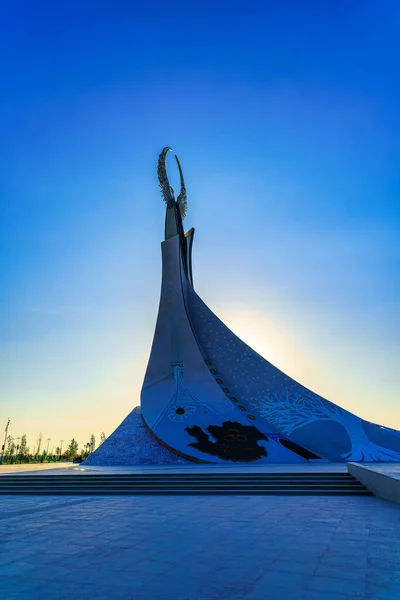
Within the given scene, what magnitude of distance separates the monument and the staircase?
4373 mm

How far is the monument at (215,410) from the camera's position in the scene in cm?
1172

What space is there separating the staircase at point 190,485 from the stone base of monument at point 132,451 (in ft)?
13.8

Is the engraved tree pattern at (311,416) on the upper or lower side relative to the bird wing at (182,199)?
lower

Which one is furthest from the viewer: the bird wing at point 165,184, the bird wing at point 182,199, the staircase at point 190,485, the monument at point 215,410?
the bird wing at point 182,199

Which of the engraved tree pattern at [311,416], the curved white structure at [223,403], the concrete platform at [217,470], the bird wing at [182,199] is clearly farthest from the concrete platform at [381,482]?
the bird wing at [182,199]

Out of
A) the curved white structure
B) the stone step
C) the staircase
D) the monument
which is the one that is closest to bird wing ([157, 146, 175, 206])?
the curved white structure

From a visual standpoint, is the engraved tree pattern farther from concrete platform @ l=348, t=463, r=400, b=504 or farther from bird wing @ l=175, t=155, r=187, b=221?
bird wing @ l=175, t=155, r=187, b=221

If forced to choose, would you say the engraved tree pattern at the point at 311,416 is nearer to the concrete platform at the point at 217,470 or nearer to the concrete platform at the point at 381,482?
the concrete platform at the point at 217,470

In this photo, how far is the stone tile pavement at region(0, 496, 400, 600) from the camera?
222 cm

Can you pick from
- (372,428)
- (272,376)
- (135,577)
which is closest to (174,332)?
(272,376)

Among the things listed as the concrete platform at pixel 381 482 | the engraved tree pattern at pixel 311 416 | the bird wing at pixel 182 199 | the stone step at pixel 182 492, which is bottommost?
the stone step at pixel 182 492

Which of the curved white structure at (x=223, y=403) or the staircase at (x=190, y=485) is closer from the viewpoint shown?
the staircase at (x=190, y=485)

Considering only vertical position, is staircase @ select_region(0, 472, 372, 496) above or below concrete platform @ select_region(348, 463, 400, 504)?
below

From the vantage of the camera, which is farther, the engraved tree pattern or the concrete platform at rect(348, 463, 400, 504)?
the engraved tree pattern
